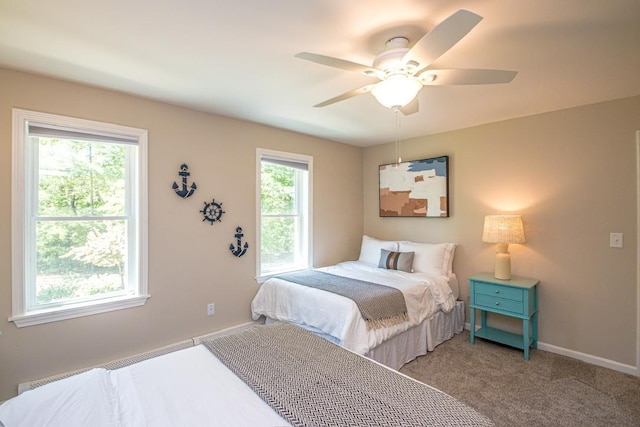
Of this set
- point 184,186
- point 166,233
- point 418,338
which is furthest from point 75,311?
point 418,338

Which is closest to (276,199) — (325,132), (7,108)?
(325,132)

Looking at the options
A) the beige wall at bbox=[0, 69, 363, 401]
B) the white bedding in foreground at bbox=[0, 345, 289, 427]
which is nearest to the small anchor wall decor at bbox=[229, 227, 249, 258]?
the beige wall at bbox=[0, 69, 363, 401]

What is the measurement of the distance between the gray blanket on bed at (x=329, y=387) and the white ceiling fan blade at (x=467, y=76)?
1559mm

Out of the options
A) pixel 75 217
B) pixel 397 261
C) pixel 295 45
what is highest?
pixel 295 45

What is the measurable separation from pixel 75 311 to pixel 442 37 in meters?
3.06

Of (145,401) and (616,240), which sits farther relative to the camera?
(616,240)

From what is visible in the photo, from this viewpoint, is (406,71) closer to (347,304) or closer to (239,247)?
(347,304)

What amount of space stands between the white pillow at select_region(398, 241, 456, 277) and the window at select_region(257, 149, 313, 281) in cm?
135

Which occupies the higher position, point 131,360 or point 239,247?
point 239,247

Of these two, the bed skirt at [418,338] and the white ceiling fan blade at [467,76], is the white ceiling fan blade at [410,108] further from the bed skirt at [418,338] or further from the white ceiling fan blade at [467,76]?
the bed skirt at [418,338]

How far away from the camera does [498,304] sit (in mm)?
Result: 3021

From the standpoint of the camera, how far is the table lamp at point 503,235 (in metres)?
2.98

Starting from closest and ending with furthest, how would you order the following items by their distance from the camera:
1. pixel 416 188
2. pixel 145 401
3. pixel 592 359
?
1. pixel 145 401
2. pixel 592 359
3. pixel 416 188

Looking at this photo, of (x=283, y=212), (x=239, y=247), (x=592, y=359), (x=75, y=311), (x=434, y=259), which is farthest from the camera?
(x=283, y=212)
